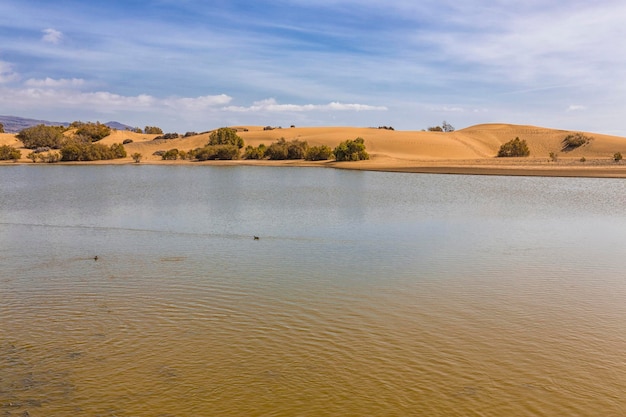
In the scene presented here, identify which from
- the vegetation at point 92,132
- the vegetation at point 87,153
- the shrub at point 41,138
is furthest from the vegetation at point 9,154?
the vegetation at point 92,132

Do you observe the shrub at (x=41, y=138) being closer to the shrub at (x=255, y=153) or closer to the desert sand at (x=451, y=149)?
the desert sand at (x=451, y=149)

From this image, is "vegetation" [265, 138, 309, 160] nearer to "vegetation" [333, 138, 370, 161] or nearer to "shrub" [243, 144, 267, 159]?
"shrub" [243, 144, 267, 159]

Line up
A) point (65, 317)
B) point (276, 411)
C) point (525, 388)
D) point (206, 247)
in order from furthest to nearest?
point (206, 247), point (65, 317), point (525, 388), point (276, 411)


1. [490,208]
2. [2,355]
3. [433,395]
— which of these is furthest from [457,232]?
[2,355]

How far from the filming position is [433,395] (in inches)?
239

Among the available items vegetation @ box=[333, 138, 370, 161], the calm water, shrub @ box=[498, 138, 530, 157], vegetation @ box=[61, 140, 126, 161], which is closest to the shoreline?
vegetation @ box=[333, 138, 370, 161]

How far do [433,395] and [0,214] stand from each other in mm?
19603

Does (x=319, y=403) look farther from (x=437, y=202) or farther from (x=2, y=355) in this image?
(x=437, y=202)

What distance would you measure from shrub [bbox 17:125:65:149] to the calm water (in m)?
70.9

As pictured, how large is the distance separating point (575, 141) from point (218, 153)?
5133 cm

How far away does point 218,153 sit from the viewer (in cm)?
7131

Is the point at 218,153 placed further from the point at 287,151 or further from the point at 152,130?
the point at 152,130

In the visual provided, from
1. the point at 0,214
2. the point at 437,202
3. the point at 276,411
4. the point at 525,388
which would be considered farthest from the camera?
the point at 437,202

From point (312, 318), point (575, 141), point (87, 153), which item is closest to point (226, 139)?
point (87, 153)
